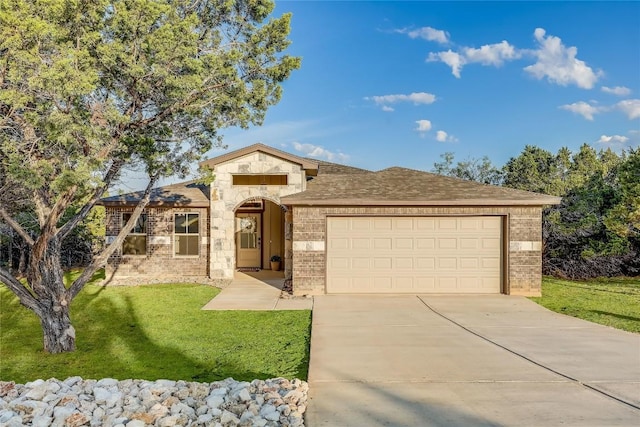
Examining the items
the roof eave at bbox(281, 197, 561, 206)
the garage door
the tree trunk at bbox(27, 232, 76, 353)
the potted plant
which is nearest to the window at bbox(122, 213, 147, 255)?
the potted plant

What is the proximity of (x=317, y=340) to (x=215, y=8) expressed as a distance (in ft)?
21.8

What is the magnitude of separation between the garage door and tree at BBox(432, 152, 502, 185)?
16.1 metres

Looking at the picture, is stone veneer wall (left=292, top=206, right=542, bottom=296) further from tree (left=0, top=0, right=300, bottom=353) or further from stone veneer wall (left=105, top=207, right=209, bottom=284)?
stone veneer wall (left=105, top=207, right=209, bottom=284)

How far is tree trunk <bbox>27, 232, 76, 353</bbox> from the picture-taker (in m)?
6.48

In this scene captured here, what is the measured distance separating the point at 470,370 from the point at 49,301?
6590mm

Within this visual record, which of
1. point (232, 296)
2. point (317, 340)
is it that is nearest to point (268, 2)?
point (317, 340)

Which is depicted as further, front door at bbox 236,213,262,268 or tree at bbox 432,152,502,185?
tree at bbox 432,152,502,185

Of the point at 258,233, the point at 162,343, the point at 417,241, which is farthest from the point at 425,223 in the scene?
the point at 258,233

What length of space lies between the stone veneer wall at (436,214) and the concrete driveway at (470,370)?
2.37 metres

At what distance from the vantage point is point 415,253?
11.3m

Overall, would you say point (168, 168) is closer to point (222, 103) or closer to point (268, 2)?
point (222, 103)

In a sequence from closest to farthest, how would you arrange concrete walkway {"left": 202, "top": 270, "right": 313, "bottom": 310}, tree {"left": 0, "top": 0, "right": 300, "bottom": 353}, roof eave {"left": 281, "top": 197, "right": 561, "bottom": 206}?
tree {"left": 0, "top": 0, "right": 300, "bottom": 353} → concrete walkway {"left": 202, "top": 270, "right": 313, "bottom": 310} → roof eave {"left": 281, "top": 197, "right": 561, "bottom": 206}

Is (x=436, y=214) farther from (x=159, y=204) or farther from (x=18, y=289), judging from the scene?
(x=159, y=204)

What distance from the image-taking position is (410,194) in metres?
11.6
